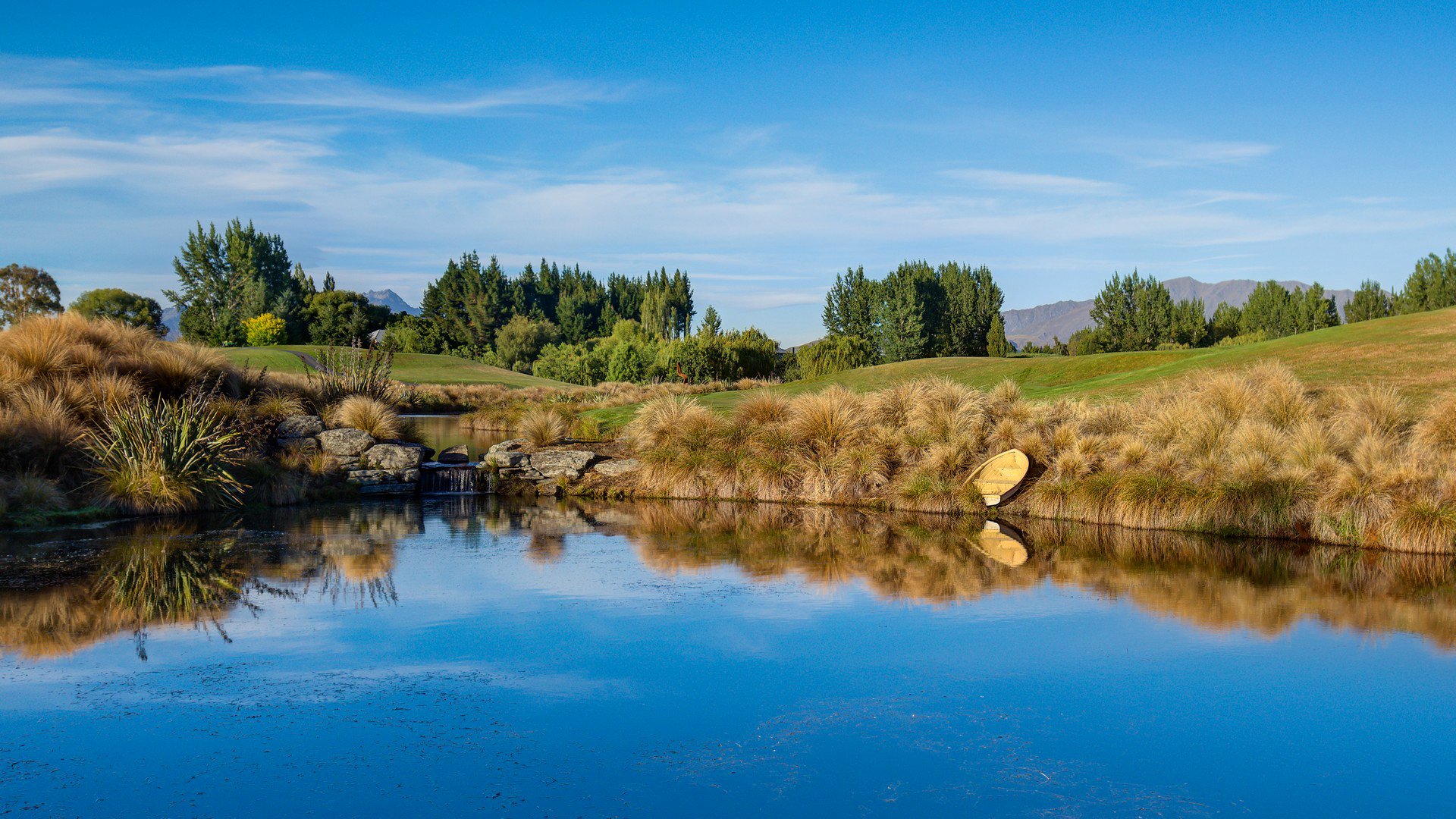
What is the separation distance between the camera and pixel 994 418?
16656 mm

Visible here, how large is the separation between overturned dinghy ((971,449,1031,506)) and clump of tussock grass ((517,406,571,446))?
890 centimetres

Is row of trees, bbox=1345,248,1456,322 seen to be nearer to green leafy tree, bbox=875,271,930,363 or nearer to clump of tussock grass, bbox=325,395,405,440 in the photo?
green leafy tree, bbox=875,271,930,363

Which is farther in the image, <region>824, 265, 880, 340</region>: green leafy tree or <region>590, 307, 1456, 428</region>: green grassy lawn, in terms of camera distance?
<region>824, 265, 880, 340</region>: green leafy tree

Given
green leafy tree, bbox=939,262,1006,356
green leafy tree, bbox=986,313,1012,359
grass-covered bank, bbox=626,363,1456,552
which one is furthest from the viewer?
green leafy tree, bbox=939,262,1006,356

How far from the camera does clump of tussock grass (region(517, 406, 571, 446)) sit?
808 inches

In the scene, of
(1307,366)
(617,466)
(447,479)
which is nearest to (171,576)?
(447,479)

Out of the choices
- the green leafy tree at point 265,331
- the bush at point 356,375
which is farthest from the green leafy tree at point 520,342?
the bush at point 356,375

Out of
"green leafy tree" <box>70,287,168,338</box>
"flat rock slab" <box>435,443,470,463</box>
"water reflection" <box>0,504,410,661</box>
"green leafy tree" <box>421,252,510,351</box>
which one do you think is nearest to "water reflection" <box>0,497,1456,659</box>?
"water reflection" <box>0,504,410,661</box>

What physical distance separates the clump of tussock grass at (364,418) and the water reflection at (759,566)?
12.2 ft

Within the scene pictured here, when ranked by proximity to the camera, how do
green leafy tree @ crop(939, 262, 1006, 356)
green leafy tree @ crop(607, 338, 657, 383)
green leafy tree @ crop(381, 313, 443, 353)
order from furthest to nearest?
green leafy tree @ crop(381, 313, 443, 353) → green leafy tree @ crop(939, 262, 1006, 356) → green leafy tree @ crop(607, 338, 657, 383)

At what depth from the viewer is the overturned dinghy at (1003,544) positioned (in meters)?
11.7

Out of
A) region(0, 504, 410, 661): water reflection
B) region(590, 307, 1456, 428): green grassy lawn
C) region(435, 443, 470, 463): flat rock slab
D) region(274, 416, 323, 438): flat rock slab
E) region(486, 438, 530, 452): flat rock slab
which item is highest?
region(590, 307, 1456, 428): green grassy lawn

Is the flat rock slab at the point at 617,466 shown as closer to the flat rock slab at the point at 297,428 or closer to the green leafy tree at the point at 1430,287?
the flat rock slab at the point at 297,428

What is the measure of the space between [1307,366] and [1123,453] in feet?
30.1
